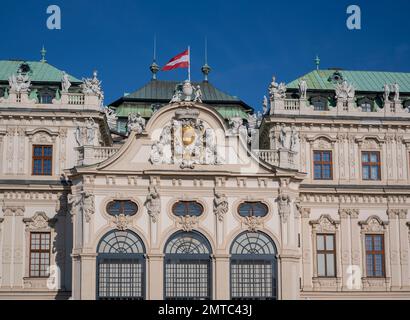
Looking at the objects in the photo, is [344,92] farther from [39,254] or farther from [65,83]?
[39,254]

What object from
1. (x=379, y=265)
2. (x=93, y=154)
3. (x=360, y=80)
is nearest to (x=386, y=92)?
(x=360, y=80)

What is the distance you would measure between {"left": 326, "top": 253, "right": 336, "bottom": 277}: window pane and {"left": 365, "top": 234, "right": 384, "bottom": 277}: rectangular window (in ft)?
7.54

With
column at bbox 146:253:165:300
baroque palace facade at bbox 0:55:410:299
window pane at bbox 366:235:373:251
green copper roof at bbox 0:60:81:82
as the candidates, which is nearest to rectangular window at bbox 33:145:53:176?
baroque palace facade at bbox 0:55:410:299

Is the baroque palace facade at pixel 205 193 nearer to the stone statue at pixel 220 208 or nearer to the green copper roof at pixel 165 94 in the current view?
the stone statue at pixel 220 208

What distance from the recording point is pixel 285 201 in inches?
2074

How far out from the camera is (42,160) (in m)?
57.7

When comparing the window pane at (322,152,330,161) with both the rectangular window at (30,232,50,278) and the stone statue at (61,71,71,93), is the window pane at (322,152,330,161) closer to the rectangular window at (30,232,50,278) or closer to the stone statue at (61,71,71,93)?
the stone statue at (61,71,71,93)

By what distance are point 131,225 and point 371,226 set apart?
1660cm

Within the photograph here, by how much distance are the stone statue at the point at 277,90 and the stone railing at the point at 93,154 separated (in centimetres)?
1205

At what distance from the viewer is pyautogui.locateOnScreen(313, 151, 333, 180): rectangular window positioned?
5881cm

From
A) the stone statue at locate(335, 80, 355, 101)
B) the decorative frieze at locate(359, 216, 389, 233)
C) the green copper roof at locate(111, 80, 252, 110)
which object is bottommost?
the decorative frieze at locate(359, 216, 389, 233)

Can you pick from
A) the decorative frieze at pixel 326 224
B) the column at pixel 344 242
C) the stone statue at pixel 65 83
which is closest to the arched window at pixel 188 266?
the decorative frieze at pixel 326 224
